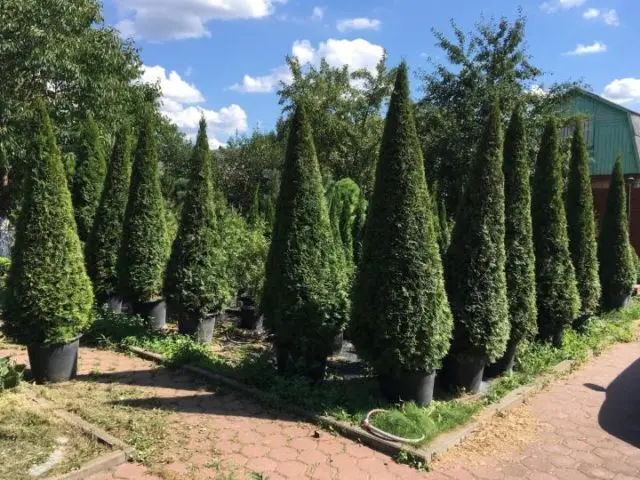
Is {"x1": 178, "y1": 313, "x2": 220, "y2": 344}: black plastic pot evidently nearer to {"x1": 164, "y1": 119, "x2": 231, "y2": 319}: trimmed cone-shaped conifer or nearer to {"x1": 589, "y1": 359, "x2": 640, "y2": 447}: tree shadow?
{"x1": 164, "y1": 119, "x2": 231, "y2": 319}: trimmed cone-shaped conifer

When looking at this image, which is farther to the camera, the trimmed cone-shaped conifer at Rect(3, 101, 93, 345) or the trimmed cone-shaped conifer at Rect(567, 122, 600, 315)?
the trimmed cone-shaped conifer at Rect(567, 122, 600, 315)

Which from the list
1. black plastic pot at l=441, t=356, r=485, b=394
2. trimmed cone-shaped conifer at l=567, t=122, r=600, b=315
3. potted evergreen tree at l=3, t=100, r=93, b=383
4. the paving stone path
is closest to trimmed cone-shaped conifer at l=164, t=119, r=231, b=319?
the paving stone path

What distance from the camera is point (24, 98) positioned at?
13.3 metres

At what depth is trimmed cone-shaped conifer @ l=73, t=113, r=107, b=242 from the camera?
33.1 ft

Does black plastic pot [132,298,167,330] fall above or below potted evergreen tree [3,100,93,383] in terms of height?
below

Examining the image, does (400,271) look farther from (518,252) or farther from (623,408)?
(623,408)

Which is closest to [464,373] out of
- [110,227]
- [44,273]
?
[44,273]

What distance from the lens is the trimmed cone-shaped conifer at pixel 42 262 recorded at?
5398mm

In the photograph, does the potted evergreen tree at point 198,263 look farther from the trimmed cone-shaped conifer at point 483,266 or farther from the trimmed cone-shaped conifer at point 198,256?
the trimmed cone-shaped conifer at point 483,266

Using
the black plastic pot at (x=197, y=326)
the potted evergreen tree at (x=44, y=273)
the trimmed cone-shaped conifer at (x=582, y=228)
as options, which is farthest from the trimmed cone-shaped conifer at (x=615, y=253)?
the potted evergreen tree at (x=44, y=273)

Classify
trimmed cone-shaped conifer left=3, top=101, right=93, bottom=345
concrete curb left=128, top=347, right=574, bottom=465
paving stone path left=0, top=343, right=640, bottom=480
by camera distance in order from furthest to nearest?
trimmed cone-shaped conifer left=3, top=101, right=93, bottom=345 → concrete curb left=128, top=347, right=574, bottom=465 → paving stone path left=0, top=343, right=640, bottom=480

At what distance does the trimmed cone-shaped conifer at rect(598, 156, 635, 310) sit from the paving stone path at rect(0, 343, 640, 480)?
5.26 meters

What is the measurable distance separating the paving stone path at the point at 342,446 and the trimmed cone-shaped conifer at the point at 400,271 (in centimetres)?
93

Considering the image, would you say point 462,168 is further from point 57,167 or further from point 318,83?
point 57,167
